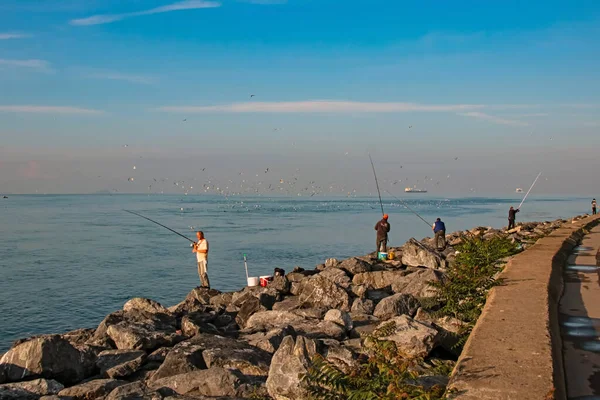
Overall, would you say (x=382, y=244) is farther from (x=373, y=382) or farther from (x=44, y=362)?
(x=373, y=382)

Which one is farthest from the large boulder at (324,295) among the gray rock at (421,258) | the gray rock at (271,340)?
the gray rock at (421,258)

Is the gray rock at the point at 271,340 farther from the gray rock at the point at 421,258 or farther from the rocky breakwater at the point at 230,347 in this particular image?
the gray rock at the point at 421,258

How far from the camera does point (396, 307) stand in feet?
37.0

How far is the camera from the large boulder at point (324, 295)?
12.5 meters

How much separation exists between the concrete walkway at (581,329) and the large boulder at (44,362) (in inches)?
254

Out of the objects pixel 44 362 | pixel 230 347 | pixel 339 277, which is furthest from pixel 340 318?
pixel 339 277

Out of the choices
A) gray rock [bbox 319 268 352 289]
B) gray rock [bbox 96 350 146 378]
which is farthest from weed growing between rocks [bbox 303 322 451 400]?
gray rock [bbox 319 268 352 289]

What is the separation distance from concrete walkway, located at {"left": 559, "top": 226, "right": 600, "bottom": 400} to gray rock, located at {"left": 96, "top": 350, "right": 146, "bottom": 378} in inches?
230

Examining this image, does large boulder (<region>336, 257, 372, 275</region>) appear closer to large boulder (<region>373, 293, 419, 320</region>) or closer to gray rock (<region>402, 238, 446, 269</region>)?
gray rock (<region>402, 238, 446, 269</region>)

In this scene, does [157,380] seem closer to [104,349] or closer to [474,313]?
[104,349]

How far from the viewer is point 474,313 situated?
847cm

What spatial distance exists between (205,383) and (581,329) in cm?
455

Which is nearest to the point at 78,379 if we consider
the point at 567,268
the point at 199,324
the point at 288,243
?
the point at 199,324

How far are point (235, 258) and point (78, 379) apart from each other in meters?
22.5
